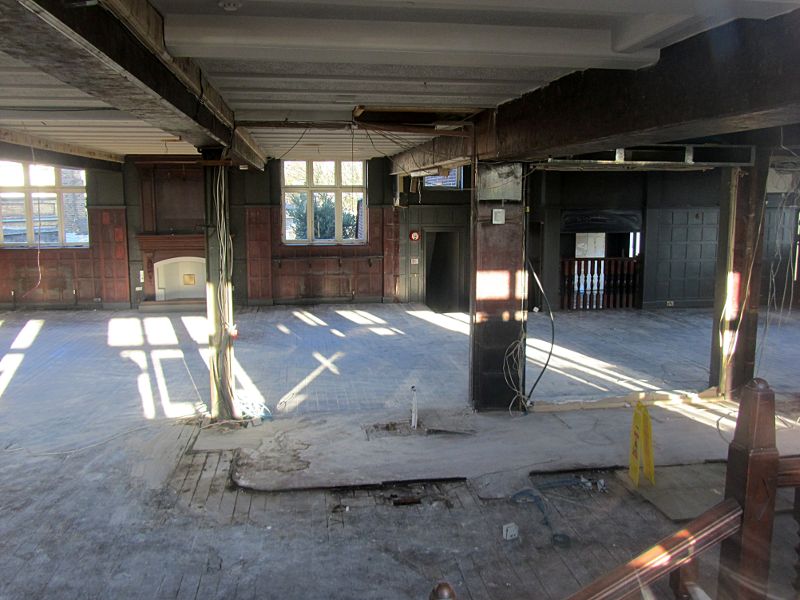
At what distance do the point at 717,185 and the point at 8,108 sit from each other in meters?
13.7

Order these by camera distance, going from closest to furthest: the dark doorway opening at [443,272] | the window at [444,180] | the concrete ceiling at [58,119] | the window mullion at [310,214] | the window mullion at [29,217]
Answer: the concrete ceiling at [58,119], the window mullion at [29,217], the window at [444,180], the window mullion at [310,214], the dark doorway opening at [443,272]

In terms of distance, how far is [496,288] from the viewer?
23.4ft

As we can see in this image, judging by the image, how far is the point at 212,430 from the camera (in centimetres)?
669

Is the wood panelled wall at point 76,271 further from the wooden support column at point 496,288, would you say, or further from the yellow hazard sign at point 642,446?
the yellow hazard sign at point 642,446

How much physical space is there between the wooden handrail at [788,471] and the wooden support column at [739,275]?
5794 millimetres

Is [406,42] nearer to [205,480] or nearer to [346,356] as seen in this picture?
[205,480]

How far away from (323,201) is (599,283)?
21.5ft

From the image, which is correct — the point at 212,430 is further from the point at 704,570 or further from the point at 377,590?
the point at 704,570

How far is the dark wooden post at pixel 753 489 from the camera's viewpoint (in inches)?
90.0

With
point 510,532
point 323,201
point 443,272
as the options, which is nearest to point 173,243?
point 323,201

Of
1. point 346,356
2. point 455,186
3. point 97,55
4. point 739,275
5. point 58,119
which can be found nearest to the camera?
point 97,55

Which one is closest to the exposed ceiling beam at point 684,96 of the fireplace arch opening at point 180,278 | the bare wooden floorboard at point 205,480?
the bare wooden floorboard at point 205,480

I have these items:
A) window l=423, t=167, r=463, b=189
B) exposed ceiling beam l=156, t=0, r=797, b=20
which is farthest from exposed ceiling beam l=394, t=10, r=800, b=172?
window l=423, t=167, r=463, b=189

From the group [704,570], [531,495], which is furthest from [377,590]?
[704,570]
